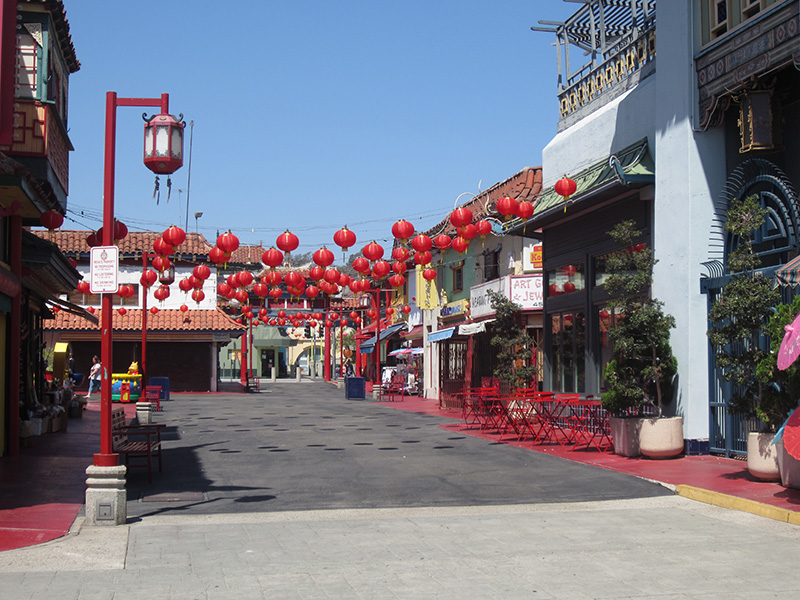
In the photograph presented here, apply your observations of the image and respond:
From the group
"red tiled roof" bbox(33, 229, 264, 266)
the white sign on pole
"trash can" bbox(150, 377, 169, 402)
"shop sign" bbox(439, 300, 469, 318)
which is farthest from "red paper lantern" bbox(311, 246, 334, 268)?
"red tiled roof" bbox(33, 229, 264, 266)

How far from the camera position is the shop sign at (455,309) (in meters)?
36.5

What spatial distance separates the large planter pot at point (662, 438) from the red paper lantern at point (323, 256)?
345 inches

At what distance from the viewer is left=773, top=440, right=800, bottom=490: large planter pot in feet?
37.0

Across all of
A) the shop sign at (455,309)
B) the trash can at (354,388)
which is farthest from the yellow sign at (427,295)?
the trash can at (354,388)

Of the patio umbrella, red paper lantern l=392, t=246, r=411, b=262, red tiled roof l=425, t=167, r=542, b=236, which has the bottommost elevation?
the patio umbrella

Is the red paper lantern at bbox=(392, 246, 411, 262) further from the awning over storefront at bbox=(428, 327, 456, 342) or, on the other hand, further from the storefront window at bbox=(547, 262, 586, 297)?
the awning over storefront at bbox=(428, 327, 456, 342)

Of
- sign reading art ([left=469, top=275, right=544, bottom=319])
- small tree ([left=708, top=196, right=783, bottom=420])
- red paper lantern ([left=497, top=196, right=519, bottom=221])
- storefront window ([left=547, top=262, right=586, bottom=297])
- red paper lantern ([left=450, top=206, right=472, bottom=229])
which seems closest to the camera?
small tree ([left=708, top=196, right=783, bottom=420])

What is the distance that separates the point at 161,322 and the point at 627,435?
3596 cm

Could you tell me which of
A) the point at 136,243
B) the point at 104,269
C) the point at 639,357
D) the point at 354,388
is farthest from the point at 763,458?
the point at 136,243

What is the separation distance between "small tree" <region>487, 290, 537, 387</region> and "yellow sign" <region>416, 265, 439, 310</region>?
49.9ft

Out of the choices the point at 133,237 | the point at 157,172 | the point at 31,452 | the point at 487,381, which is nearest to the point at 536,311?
the point at 487,381

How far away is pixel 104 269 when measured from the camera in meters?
10.3

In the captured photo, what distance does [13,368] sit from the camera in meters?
16.2

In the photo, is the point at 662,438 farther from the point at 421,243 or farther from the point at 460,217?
the point at 421,243
